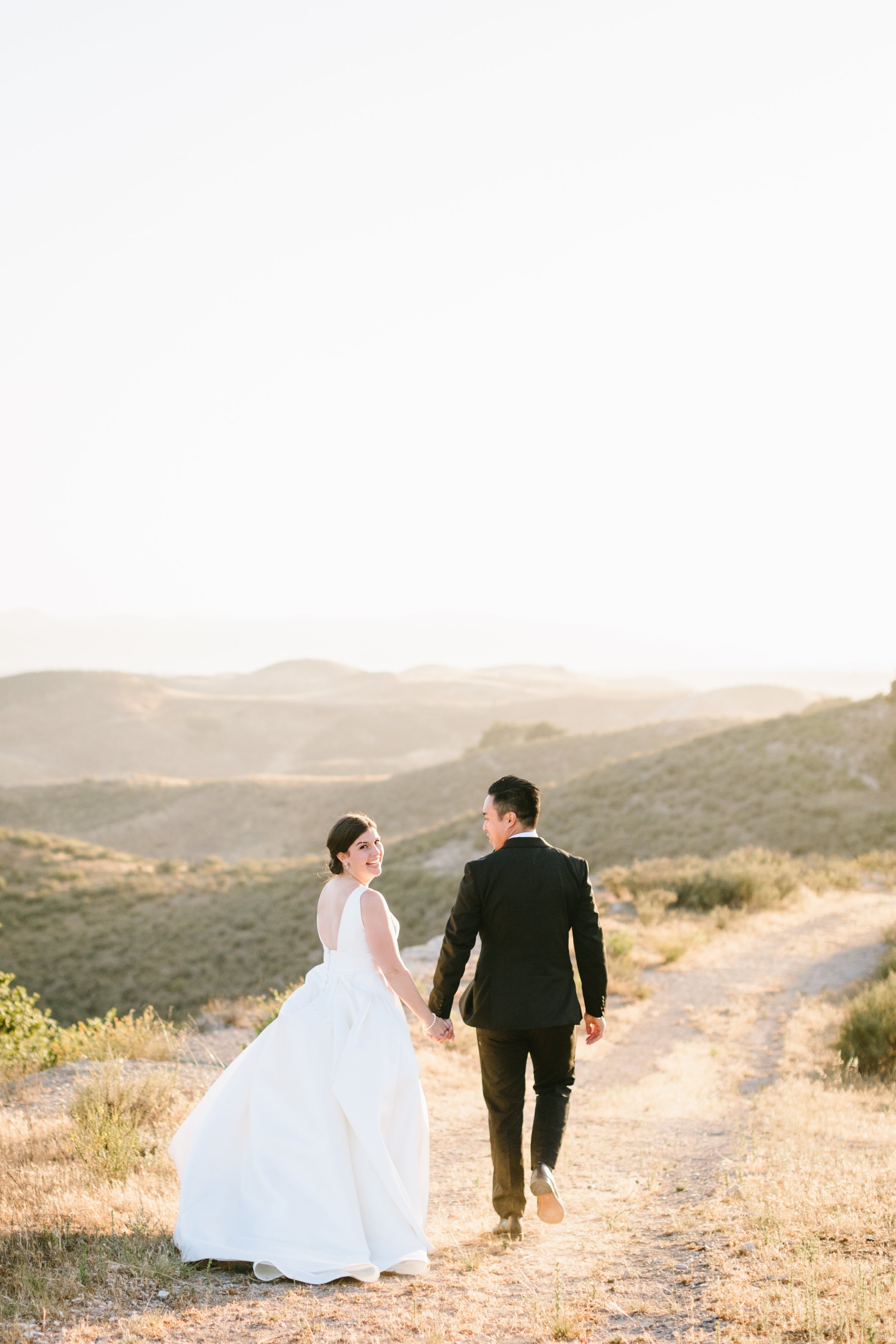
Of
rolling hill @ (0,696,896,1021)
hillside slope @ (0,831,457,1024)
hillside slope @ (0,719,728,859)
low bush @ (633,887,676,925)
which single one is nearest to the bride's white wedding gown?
hillside slope @ (0,831,457,1024)

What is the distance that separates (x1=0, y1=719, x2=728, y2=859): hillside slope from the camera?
146 ft

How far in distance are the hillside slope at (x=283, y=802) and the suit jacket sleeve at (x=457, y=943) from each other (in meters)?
36.8

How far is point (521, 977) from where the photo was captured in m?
4.59

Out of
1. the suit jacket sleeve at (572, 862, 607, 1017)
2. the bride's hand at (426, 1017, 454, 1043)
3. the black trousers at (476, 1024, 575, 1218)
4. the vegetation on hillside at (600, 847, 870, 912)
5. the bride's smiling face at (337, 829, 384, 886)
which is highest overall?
the bride's smiling face at (337, 829, 384, 886)

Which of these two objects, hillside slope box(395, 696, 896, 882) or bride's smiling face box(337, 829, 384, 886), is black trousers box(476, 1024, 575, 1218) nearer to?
bride's smiling face box(337, 829, 384, 886)

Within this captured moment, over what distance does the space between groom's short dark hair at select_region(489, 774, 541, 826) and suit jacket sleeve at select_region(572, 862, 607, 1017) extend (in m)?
0.40

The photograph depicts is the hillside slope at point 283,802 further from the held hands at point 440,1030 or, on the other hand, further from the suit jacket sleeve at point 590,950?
the held hands at point 440,1030

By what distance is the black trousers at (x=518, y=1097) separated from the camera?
4.69 meters

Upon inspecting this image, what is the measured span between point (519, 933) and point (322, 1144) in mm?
1310

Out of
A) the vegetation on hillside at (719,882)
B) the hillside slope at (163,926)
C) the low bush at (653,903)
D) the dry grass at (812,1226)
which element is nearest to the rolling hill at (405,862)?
the hillside slope at (163,926)

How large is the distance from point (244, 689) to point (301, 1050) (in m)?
142

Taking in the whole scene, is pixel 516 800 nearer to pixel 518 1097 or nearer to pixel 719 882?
pixel 518 1097

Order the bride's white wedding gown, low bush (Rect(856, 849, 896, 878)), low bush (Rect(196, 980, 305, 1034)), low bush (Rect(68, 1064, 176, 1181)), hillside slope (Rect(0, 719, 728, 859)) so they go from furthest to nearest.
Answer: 1. hillside slope (Rect(0, 719, 728, 859))
2. low bush (Rect(856, 849, 896, 878))
3. low bush (Rect(196, 980, 305, 1034))
4. low bush (Rect(68, 1064, 176, 1181))
5. the bride's white wedding gown

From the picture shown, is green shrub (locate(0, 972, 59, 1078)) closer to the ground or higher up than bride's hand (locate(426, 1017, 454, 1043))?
closer to the ground
